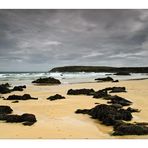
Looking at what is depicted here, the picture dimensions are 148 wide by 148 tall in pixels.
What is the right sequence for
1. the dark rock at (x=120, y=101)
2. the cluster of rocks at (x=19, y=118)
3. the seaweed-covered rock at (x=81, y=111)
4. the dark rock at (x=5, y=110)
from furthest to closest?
1. the dark rock at (x=120, y=101)
2. the seaweed-covered rock at (x=81, y=111)
3. the dark rock at (x=5, y=110)
4. the cluster of rocks at (x=19, y=118)

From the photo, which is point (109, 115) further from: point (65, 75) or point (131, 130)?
point (65, 75)

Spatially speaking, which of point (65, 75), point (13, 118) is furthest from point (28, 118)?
point (65, 75)

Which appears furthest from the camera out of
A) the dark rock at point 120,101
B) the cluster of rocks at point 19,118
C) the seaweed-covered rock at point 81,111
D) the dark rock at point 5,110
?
the dark rock at point 120,101

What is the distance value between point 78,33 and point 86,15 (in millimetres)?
Answer: 492

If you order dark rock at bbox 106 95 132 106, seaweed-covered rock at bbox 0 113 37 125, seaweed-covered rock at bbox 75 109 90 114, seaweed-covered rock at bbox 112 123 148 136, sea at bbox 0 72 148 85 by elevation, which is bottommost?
seaweed-covered rock at bbox 112 123 148 136

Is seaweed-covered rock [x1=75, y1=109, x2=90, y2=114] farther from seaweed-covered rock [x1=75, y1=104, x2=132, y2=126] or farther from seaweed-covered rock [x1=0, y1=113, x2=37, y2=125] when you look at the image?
seaweed-covered rock [x1=0, y1=113, x2=37, y2=125]

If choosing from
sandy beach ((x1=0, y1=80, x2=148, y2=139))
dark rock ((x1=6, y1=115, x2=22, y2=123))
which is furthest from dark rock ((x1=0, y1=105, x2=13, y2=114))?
dark rock ((x1=6, y1=115, x2=22, y2=123))

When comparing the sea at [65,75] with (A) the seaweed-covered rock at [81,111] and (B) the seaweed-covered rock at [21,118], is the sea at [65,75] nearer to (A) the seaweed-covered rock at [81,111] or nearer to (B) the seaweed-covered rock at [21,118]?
(B) the seaweed-covered rock at [21,118]

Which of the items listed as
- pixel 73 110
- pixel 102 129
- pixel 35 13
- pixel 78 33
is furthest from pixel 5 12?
pixel 102 129

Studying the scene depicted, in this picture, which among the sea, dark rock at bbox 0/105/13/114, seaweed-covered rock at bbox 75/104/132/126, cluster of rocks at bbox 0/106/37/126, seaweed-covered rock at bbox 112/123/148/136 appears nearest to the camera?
seaweed-covered rock at bbox 112/123/148/136

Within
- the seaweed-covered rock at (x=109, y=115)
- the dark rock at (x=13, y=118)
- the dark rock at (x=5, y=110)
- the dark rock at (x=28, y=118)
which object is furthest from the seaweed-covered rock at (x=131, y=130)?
the dark rock at (x=5, y=110)

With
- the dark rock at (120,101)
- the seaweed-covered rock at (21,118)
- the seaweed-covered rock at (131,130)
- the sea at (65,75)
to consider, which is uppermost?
the sea at (65,75)

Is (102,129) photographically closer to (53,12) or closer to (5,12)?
(53,12)

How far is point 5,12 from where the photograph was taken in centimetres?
584
